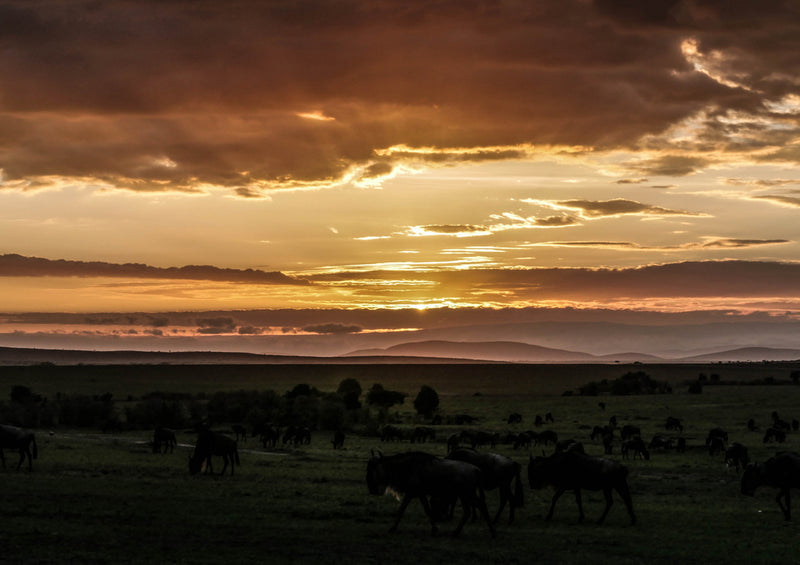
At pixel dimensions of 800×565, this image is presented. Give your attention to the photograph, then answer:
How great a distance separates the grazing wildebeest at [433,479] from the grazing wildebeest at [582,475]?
3460 mm

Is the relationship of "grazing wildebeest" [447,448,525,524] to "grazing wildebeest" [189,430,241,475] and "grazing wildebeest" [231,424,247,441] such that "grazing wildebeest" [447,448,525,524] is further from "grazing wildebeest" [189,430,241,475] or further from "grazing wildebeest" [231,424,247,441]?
"grazing wildebeest" [231,424,247,441]

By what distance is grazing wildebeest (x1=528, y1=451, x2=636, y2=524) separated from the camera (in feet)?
82.3

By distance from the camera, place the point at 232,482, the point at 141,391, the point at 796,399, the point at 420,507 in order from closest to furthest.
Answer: the point at 420,507 → the point at 232,482 → the point at 796,399 → the point at 141,391

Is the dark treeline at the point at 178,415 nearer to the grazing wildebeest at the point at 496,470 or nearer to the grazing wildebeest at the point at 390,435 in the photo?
the grazing wildebeest at the point at 390,435

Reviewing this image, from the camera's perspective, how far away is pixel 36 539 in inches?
813

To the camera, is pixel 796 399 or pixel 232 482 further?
pixel 796 399

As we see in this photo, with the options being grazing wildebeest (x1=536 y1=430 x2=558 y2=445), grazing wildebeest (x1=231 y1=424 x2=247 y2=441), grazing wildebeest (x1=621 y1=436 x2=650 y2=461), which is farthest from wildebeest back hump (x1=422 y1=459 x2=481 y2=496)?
grazing wildebeest (x1=231 y1=424 x2=247 y2=441)

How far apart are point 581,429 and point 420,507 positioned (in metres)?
52.5

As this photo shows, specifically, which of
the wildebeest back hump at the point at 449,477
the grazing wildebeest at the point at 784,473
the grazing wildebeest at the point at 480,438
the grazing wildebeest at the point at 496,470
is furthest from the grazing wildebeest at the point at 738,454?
the wildebeest back hump at the point at 449,477

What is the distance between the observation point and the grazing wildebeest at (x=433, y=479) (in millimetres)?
22172

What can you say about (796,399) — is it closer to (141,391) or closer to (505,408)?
(505,408)

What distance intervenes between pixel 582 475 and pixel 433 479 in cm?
535

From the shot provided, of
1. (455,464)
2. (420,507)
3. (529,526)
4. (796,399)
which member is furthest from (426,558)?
(796,399)

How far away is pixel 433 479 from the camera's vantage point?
22.2 metres
